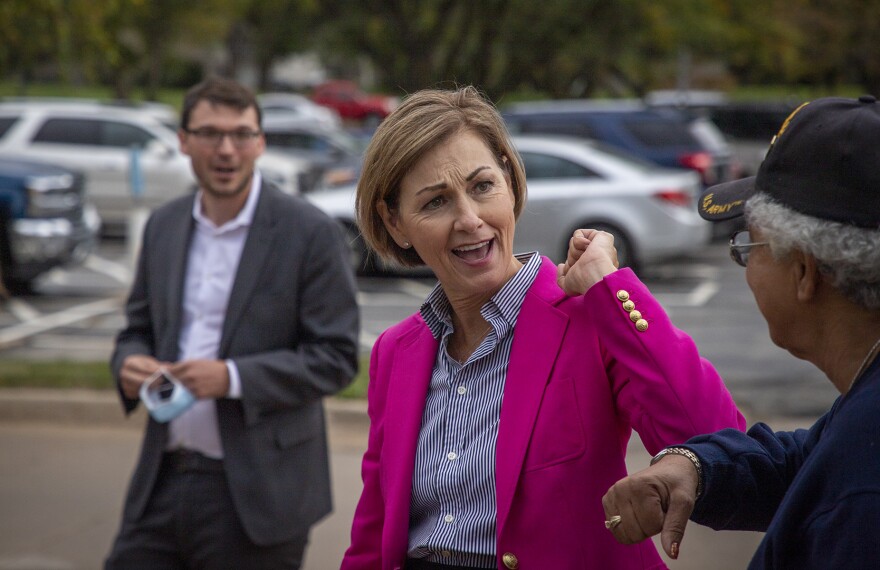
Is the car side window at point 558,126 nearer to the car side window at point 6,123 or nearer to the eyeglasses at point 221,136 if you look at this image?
the car side window at point 6,123

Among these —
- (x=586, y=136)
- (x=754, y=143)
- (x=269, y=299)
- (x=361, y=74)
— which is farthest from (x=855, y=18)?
(x=361, y=74)

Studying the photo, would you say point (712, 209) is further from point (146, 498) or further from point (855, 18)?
point (855, 18)

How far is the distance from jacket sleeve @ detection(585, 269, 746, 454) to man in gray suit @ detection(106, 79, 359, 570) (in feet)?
5.66

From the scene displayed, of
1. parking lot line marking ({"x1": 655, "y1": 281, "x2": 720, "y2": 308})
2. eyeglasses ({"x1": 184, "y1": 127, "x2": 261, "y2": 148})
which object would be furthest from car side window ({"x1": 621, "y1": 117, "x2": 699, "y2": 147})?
eyeglasses ({"x1": 184, "y1": 127, "x2": 261, "y2": 148})

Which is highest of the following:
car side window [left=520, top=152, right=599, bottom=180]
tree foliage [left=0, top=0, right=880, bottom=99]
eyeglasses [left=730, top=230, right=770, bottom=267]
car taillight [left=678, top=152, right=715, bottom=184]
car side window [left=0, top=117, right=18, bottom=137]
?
eyeglasses [left=730, top=230, right=770, bottom=267]

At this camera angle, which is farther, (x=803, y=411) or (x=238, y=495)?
(x=803, y=411)

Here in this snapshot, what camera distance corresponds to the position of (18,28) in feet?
32.0

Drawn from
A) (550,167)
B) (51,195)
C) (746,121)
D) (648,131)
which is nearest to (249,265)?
(51,195)

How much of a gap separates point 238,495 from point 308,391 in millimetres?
428

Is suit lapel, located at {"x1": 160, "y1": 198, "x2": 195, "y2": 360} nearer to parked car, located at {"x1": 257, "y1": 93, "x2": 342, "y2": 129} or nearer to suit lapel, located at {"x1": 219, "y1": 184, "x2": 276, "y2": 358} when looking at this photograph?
suit lapel, located at {"x1": 219, "y1": 184, "x2": 276, "y2": 358}

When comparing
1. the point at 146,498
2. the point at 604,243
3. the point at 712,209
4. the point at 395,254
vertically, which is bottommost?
the point at 146,498

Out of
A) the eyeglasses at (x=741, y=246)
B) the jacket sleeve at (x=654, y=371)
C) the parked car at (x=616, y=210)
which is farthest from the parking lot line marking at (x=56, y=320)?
the eyeglasses at (x=741, y=246)

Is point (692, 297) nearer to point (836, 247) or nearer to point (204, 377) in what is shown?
point (204, 377)

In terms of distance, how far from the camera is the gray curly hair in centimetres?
162
